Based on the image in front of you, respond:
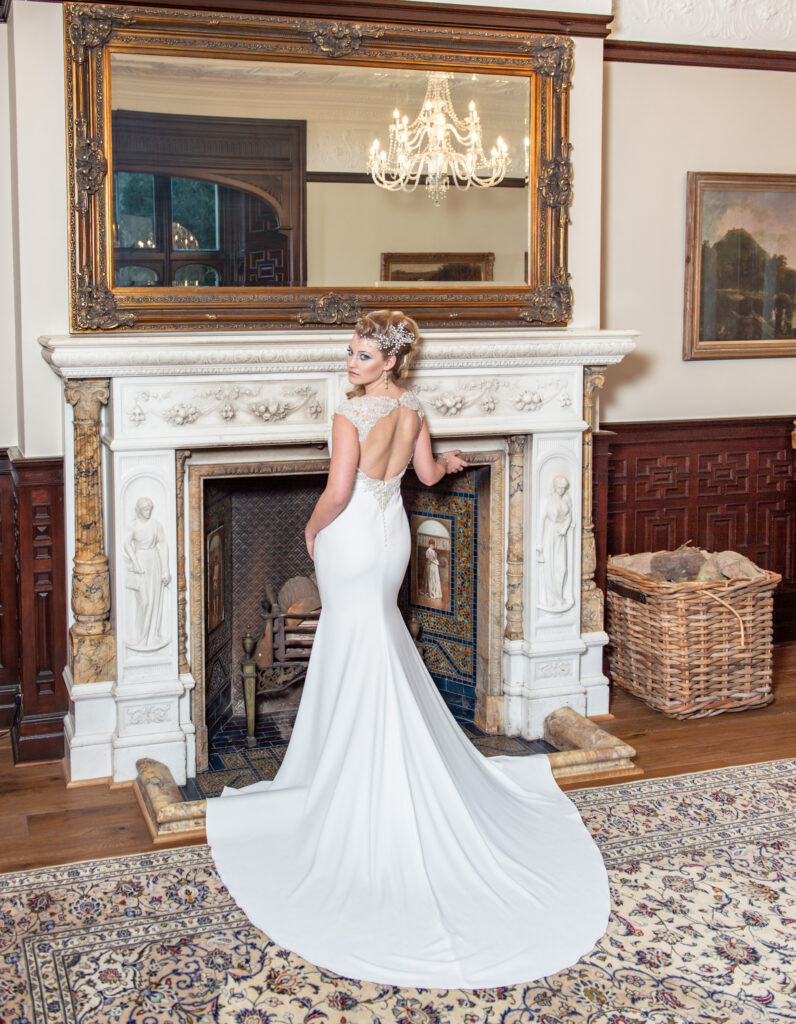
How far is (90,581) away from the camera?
4.51 m

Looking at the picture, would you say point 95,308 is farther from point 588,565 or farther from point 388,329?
point 588,565

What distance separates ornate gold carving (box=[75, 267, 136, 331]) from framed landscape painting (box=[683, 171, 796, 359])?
115 inches

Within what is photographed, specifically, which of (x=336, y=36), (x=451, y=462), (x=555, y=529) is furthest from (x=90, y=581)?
(x=336, y=36)

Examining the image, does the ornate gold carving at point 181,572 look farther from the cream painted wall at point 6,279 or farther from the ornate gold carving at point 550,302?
the ornate gold carving at point 550,302

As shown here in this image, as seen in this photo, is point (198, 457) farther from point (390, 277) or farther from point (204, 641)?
point (390, 277)

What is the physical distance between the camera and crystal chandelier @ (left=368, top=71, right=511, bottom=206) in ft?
15.4

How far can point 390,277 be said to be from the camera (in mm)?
4754

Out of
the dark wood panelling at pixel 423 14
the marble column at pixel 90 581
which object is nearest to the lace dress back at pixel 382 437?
the marble column at pixel 90 581

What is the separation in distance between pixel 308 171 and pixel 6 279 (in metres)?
1.32

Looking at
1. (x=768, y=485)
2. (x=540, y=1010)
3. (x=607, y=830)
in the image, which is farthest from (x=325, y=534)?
(x=768, y=485)

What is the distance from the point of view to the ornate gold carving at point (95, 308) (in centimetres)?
436

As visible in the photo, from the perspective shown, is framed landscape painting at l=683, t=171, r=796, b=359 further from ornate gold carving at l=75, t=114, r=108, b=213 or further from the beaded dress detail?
ornate gold carving at l=75, t=114, r=108, b=213

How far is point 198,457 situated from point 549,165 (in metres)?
1.92

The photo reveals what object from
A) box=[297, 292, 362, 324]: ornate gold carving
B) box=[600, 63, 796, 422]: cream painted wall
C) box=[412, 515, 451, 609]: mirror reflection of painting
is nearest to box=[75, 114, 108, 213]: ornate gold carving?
box=[297, 292, 362, 324]: ornate gold carving
